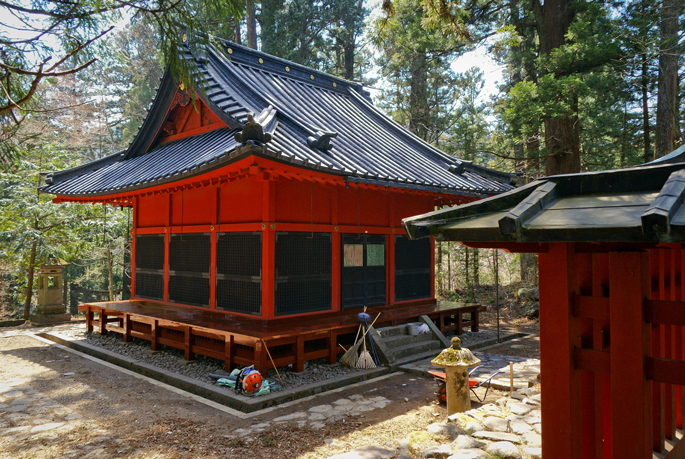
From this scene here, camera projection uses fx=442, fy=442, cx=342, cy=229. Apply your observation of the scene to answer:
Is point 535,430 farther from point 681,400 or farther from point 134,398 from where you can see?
point 134,398

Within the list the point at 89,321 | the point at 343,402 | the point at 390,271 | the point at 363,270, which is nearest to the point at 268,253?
the point at 363,270

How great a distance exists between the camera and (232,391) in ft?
21.5

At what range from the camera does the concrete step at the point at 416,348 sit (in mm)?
8513

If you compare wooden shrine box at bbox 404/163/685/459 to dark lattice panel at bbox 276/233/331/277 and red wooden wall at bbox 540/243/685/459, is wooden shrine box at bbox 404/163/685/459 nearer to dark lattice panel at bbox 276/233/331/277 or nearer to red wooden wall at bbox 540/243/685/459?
red wooden wall at bbox 540/243/685/459

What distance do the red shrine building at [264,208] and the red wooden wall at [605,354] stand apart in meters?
4.25

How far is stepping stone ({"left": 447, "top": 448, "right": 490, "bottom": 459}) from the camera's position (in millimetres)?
3662

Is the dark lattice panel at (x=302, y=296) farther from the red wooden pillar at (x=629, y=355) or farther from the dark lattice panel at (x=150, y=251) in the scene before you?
the red wooden pillar at (x=629, y=355)

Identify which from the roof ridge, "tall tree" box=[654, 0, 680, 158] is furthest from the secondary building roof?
"tall tree" box=[654, 0, 680, 158]

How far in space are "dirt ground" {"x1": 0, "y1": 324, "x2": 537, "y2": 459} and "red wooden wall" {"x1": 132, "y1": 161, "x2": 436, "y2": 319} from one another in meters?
2.29

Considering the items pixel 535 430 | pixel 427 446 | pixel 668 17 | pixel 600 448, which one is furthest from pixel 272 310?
pixel 668 17

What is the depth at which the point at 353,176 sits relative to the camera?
7.61 meters

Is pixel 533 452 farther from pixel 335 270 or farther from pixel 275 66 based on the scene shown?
pixel 275 66

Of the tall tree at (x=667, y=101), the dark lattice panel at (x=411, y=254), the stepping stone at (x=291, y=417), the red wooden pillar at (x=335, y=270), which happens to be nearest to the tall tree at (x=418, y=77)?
A: the tall tree at (x=667, y=101)

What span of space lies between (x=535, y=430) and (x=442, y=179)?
637cm
